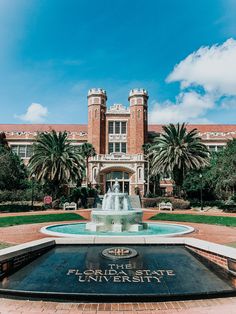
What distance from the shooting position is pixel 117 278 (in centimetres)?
600

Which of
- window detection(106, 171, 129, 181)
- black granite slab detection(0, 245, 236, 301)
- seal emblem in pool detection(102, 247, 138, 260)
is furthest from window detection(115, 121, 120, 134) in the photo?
black granite slab detection(0, 245, 236, 301)

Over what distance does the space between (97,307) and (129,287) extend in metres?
0.90

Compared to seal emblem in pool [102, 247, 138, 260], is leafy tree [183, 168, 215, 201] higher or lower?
higher

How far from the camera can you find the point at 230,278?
20.1ft

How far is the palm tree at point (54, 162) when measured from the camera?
32.3 metres

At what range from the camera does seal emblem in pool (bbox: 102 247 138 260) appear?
25.5 feet

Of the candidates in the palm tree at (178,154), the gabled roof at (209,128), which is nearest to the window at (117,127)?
the gabled roof at (209,128)

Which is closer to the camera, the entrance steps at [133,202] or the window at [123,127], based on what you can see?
the entrance steps at [133,202]

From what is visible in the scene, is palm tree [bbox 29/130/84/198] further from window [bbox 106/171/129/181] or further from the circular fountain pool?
the circular fountain pool

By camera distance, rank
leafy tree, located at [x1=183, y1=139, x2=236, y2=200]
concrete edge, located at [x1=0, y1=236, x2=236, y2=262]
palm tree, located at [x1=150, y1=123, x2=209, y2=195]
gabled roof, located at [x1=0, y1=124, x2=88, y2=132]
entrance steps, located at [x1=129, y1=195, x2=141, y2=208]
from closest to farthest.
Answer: concrete edge, located at [x1=0, y1=236, x2=236, y2=262]
leafy tree, located at [x1=183, y1=139, x2=236, y2=200]
palm tree, located at [x1=150, y1=123, x2=209, y2=195]
entrance steps, located at [x1=129, y1=195, x2=141, y2=208]
gabled roof, located at [x1=0, y1=124, x2=88, y2=132]

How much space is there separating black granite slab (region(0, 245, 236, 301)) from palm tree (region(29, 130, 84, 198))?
80.4ft

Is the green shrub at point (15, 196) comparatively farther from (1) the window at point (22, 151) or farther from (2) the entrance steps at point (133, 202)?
(1) the window at point (22, 151)

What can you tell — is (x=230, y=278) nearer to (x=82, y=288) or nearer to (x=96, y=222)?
(x=82, y=288)

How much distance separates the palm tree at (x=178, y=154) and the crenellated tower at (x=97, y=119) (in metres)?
13.3
